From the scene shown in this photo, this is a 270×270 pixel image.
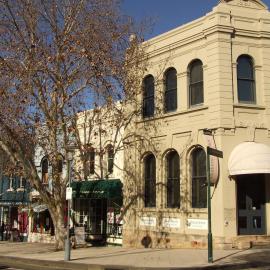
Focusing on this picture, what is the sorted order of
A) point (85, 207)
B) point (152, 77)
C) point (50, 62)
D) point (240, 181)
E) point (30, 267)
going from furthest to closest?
1. point (85, 207)
2. point (152, 77)
3. point (50, 62)
4. point (240, 181)
5. point (30, 267)

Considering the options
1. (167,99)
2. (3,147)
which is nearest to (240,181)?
(167,99)

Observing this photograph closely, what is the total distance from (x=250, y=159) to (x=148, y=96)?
23.4ft

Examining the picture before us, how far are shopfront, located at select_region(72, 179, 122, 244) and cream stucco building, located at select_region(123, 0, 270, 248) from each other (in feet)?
5.29

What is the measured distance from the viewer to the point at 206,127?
72.6 ft

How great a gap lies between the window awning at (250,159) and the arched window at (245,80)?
2.32m

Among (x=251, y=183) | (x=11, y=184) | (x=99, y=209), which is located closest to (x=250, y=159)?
(x=251, y=183)

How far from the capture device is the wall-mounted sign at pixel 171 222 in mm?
23181

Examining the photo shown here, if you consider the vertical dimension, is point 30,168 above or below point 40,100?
below

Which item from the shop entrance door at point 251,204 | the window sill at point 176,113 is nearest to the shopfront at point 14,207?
the window sill at point 176,113

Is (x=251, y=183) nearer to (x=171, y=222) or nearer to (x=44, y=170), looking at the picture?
(x=171, y=222)

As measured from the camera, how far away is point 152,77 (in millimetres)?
25625

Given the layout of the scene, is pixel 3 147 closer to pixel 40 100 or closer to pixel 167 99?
pixel 40 100

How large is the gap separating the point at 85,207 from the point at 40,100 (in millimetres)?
8824

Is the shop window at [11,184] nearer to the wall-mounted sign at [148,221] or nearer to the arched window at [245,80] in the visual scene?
the wall-mounted sign at [148,221]
